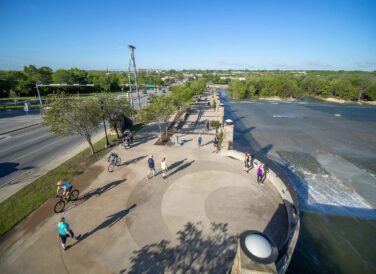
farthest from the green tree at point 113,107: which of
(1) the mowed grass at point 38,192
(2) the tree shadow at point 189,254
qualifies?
(2) the tree shadow at point 189,254

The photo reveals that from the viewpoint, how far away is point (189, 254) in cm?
798

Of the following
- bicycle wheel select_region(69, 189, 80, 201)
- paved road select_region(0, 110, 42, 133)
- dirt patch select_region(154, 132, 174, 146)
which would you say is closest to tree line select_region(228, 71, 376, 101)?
dirt patch select_region(154, 132, 174, 146)

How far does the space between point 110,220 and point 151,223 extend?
2.04 meters

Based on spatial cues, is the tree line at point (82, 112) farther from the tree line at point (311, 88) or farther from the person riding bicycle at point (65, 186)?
the tree line at point (311, 88)

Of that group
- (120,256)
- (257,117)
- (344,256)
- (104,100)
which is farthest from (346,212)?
(257,117)

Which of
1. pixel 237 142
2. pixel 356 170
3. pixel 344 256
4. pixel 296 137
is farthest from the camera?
pixel 296 137

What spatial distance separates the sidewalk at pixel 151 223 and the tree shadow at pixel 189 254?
0.04 metres

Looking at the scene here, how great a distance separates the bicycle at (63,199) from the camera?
410 inches

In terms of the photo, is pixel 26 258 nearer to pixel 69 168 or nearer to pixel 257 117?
pixel 69 168

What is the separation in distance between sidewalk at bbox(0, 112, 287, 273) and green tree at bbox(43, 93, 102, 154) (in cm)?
379

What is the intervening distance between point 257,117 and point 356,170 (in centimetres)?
2703

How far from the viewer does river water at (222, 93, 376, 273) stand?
35.8ft

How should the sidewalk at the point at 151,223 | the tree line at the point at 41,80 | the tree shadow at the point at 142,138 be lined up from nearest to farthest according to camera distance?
1. the sidewalk at the point at 151,223
2. the tree shadow at the point at 142,138
3. the tree line at the point at 41,80

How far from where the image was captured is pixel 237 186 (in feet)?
41.3
